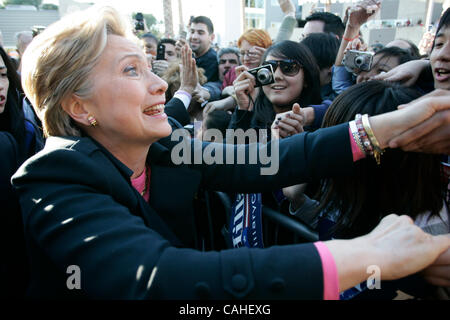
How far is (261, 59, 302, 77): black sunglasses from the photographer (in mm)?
2562

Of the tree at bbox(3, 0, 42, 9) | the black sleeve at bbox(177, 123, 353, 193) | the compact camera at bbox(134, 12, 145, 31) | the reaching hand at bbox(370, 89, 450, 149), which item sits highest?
the tree at bbox(3, 0, 42, 9)

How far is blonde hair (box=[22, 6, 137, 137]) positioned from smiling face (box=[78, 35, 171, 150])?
0.14 feet

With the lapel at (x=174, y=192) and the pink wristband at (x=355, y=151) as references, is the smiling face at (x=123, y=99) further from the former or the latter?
the pink wristband at (x=355, y=151)

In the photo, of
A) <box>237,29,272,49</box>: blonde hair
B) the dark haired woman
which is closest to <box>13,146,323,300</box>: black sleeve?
the dark haired woman

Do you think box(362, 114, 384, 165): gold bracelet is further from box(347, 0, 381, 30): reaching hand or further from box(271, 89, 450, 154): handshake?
box(347, 0, 381, 30): reaching hand

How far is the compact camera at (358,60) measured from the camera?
8.18 feet

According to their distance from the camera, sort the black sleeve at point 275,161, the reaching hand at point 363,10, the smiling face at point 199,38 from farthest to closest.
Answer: the smiling face at point 199,38, the reaching hand at point 363,10, the black sleeve at point 275,161

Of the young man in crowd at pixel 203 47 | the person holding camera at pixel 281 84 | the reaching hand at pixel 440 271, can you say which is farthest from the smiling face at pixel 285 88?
the young man in crowd at pixel 203 47

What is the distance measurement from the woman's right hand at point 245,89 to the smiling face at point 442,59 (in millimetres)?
1238

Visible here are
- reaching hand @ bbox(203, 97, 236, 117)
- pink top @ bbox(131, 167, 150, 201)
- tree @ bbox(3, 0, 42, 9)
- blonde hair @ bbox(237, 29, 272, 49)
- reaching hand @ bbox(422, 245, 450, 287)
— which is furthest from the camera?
tree @ bbox(3, 0, 42, 9)

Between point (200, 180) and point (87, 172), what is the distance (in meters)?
0.63

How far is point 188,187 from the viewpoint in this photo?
1.53 meters

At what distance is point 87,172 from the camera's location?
3.43ft

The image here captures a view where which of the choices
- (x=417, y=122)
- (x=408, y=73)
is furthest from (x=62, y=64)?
(x=408, y=73)
